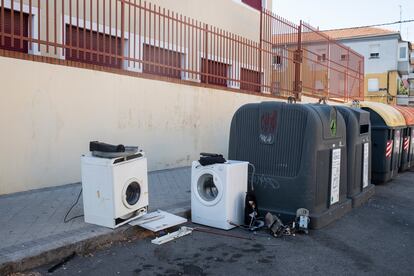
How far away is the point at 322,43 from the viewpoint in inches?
656

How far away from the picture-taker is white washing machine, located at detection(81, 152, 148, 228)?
15.5ft

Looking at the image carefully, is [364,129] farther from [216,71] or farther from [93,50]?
[93,50]

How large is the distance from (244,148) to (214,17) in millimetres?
9108

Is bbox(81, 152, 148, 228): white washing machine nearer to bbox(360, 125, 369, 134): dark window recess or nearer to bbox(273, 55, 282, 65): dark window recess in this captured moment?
bbox(360, 125, 369, 134): dark window recess

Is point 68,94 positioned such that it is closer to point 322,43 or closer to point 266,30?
point 266,30

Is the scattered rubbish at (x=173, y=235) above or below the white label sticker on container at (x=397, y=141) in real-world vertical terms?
below

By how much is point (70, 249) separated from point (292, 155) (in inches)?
114

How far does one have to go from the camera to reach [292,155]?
5.53m

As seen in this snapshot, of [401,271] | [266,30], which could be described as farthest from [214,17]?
[401,271]

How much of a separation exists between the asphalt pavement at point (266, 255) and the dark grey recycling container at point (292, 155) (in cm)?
42

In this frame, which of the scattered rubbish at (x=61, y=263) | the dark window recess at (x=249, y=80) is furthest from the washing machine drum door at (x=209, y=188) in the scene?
the dark window recess at (x=249, y=80)

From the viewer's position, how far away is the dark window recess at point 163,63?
29.4 feet

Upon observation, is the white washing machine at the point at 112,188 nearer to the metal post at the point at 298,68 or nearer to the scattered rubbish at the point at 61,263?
the scattered rubbish at the point at 61,263

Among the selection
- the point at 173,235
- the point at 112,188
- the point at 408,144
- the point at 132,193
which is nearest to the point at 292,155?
the point at 173,235
